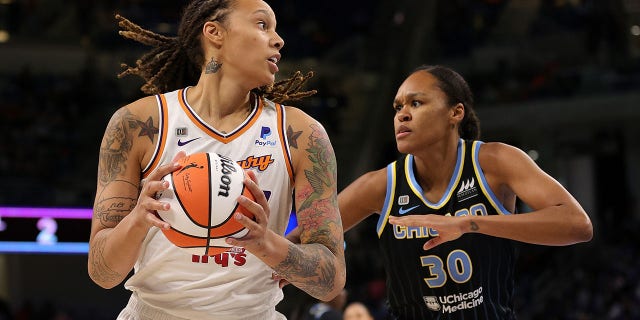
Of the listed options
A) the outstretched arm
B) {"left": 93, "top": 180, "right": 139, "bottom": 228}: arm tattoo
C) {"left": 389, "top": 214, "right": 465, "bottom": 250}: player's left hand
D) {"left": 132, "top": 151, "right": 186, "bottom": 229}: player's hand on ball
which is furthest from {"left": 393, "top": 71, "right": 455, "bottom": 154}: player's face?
{"left": 132, "top": 151, "right": 186, "bottom": 229}: player's hand on ball

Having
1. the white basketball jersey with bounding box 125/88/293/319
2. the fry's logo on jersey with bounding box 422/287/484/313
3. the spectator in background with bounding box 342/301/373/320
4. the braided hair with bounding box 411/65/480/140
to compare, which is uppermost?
the braided hair with bounding box 411/65/480/140

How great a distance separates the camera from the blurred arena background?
12.9 m

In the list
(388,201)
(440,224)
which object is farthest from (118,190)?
(388,201)

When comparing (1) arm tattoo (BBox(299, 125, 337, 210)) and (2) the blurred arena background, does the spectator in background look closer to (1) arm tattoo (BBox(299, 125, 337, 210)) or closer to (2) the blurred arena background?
(1) arm tattoo (BBox(299, 125, 337, 210))

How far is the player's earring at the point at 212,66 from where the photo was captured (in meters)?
3.17

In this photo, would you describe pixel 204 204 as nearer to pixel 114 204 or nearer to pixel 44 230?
pixel 114 204

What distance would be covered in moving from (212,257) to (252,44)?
0.72 metres

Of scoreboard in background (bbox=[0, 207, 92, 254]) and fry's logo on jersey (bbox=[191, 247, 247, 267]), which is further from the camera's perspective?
scoreboard in background (bbox=[0, 207, 92, 254])

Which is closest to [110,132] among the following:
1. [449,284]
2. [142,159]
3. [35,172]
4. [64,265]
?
[142,159]

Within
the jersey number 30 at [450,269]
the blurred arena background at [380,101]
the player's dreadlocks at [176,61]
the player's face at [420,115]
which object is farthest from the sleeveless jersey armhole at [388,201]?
the blurred arena background at [380,101]

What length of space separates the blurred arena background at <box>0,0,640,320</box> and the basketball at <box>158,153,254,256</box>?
871 cm

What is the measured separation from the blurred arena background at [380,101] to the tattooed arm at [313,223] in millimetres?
8322

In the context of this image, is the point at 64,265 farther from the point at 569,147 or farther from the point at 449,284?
the point at 449,284

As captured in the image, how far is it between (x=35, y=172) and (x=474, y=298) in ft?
32.1
